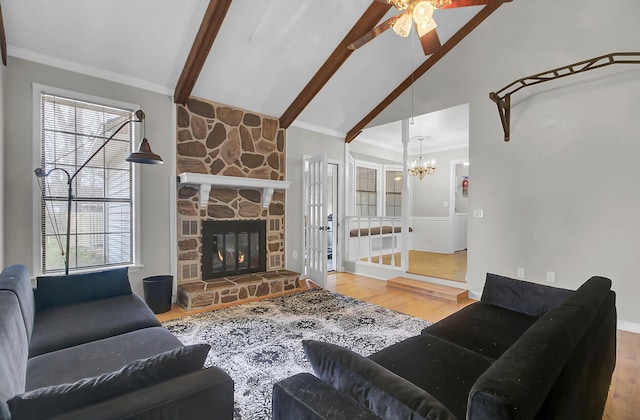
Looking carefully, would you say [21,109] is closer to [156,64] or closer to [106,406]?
[156,64]

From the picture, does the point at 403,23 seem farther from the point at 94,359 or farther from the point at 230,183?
the point at 94,359

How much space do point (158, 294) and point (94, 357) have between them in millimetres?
2037

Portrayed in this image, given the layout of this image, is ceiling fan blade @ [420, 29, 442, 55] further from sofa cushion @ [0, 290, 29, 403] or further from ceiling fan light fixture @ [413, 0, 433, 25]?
sofa cushion @ [0, 290, 29, 403]

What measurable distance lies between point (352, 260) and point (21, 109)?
4.93 metres

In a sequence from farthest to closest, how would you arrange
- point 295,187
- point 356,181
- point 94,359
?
point 356,181 < point 295,187 < point 94,359

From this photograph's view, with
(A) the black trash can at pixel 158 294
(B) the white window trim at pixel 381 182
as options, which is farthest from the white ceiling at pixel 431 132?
(A) the black trash can at pixel 158 294

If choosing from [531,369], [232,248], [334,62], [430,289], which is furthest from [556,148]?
[232,248]

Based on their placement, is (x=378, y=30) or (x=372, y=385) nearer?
(x=372, y=385)

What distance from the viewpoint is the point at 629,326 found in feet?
10.5

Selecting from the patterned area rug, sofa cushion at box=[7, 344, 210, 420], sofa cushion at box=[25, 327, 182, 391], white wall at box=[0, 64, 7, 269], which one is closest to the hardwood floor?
the patterned area rug

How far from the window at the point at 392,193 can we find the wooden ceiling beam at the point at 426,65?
82.5 inches

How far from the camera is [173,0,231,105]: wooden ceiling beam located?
118 inches

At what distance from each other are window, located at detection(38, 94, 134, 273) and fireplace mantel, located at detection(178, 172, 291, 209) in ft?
2.25

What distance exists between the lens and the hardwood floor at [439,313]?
6.56 ft
